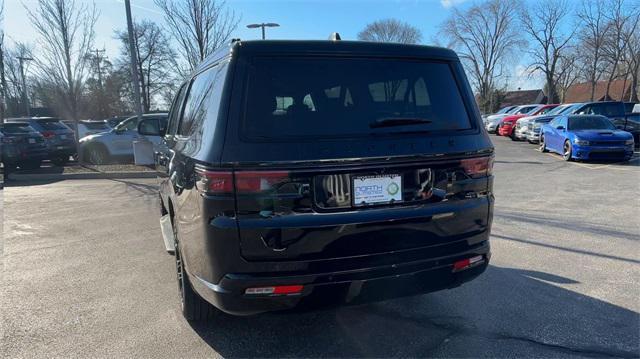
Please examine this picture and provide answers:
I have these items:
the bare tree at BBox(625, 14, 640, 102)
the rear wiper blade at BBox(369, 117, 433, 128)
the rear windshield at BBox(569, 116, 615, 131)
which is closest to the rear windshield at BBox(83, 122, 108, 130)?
the rear windshield at BBox(569, 116, 615, 131)

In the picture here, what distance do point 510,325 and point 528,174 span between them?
8840 mm

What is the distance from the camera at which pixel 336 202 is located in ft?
7.75

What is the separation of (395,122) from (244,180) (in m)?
1.00

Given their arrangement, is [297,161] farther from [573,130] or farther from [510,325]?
[573,130]

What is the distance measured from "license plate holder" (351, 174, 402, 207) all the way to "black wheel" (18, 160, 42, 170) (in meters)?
13.9

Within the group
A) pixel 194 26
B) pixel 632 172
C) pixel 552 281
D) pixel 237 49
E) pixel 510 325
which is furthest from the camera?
pixel 194 26

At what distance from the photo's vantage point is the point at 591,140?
12.4 m

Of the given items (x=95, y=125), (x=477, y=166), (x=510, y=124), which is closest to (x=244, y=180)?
(x=477, y=166)

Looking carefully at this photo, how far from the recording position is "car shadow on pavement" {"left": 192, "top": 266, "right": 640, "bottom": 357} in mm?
2846

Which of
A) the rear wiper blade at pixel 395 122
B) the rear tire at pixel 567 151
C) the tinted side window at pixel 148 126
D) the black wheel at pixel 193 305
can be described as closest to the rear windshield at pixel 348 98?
the rear wiper blade at pixel 395 122

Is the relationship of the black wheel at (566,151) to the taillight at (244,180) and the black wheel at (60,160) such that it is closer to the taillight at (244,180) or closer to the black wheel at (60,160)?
the taillight at (244,180)

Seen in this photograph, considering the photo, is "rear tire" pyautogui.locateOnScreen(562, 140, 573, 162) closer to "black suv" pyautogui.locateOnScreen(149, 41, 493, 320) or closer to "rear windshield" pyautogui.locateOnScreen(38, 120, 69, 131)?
"black suv" pyautogui.locateOnScreen(149, 41, 493, 320)

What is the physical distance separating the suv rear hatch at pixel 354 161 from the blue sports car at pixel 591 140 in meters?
11.9

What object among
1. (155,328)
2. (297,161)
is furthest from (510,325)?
(155,328)
